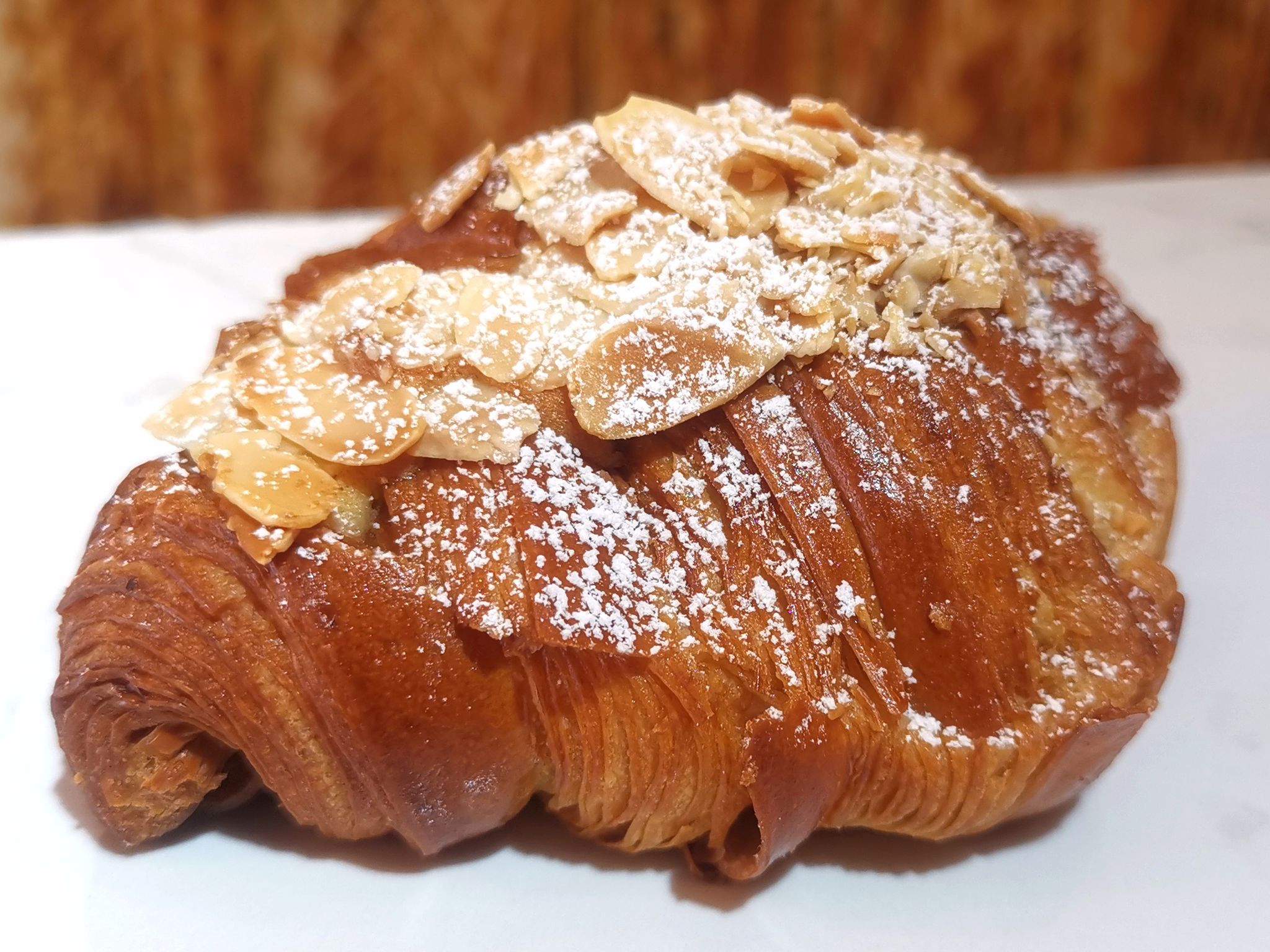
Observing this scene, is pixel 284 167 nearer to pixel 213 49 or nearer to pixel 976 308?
pixel 213 49

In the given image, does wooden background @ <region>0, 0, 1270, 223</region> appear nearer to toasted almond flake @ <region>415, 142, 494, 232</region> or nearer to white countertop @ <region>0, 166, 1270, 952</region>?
white countertop @ <region>0, 166, 1270, 952</region>

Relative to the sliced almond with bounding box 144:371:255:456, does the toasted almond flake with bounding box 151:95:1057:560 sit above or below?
above

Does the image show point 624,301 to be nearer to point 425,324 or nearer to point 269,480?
point 425,324

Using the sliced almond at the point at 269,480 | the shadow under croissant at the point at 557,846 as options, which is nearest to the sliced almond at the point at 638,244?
the sliced almond at the point at 269,480

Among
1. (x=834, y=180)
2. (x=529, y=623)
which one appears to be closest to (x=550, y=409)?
(x=529, y=623)

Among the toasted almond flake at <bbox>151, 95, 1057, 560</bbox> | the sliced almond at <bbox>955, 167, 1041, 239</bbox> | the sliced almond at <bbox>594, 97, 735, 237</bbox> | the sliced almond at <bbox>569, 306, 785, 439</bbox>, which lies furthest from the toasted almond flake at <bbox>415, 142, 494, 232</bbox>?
the sliced almond at <bbox>955, 167, 1041, 239</bbox>

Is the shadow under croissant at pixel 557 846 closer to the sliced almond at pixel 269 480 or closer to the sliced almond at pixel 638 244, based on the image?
the sliced almond at pixel 269 480
